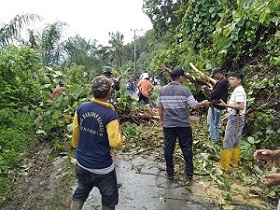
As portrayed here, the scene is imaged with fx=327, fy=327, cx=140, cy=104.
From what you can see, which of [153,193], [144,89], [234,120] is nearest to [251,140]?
[234,120]

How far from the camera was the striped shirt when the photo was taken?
4.73m

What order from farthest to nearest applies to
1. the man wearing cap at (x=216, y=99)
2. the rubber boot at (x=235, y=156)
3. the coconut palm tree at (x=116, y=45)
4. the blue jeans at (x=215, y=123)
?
the coconut palm tree at (x=116, y=45), the blue jeans at (x=215, y=123), the man wearing cap at (x=216, y=99), the rubber boot at (x=235, y=156)

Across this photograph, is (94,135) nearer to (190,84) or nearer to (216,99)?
(216,99)

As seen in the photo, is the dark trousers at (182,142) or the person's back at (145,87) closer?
the dark trousers at (182,142)

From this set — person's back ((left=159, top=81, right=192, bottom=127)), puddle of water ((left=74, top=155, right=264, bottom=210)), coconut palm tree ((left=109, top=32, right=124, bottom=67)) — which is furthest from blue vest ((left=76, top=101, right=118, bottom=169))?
coconut palm tree ((left=109, top=32, right=124, bottom=67))

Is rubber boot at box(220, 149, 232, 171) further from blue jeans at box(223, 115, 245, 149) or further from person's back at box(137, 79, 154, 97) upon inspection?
person's back at box(137, 79, 154, 97)

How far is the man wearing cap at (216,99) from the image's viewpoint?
624cm

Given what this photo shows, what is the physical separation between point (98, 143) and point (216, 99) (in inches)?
138

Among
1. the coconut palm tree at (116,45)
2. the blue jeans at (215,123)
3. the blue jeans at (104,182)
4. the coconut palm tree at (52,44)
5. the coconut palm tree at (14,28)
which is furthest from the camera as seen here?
the coconut palm tree at (116,45)

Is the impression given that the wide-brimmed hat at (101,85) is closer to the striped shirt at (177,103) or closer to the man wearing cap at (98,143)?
the man wearing cap at (98,143)

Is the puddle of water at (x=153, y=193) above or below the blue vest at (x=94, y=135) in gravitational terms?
below

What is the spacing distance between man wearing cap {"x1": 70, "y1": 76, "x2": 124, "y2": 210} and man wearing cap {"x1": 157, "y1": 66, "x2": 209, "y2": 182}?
155 cm

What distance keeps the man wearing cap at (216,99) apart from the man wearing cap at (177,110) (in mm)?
1508

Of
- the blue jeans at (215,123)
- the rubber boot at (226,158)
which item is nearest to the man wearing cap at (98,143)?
the rubber boot at (226,158)
